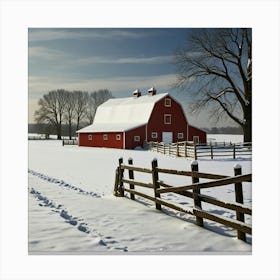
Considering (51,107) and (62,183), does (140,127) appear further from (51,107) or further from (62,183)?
(51,107)

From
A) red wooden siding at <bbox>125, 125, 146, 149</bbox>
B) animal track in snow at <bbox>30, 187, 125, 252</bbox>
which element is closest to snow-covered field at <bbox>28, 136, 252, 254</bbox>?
animal track in snow at <bbox>30, 187, 125, 252</bbox>

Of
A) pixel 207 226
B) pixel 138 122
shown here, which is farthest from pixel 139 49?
pixel 138 122

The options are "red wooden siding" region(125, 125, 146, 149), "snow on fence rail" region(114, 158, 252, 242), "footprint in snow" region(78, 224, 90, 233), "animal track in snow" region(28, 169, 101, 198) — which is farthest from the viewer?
"red wooden siding" region(125, 125, 146, 149)

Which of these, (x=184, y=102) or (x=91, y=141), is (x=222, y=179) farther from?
Answer: (x=91, y=141)

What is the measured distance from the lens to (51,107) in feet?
20.7

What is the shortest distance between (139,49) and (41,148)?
8.83ft

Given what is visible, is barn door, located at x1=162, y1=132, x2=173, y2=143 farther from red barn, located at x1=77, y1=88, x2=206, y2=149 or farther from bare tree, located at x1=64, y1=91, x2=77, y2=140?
bare tree, located at x1=64, y1=91, x2=77, y2=140

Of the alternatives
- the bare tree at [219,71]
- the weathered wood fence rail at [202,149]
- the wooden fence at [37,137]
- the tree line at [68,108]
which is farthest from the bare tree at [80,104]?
the weathered wood fence rail at [202,149]

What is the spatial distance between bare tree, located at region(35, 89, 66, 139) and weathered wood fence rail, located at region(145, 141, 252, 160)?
2.85 metres

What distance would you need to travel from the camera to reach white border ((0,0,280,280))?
5.22 m

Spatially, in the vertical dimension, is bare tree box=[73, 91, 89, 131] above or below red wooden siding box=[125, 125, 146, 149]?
above
